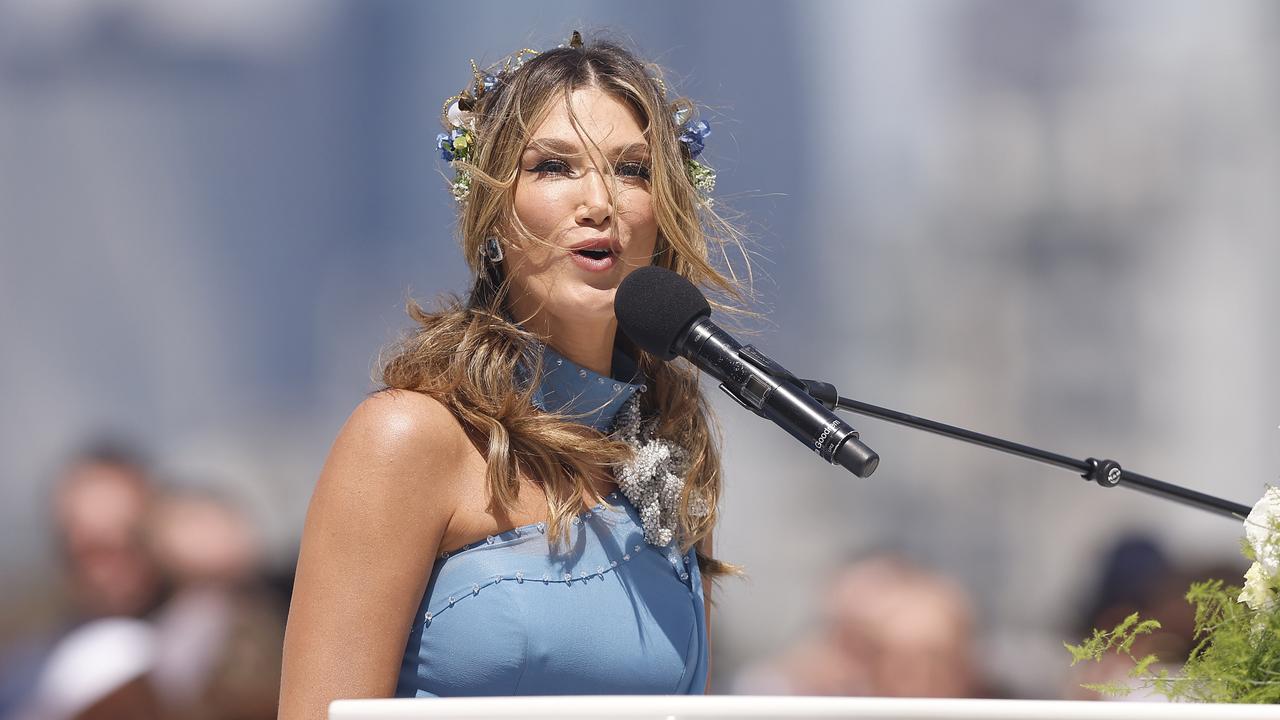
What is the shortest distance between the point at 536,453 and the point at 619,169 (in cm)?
42

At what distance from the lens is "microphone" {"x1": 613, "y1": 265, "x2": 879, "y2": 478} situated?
1.13m

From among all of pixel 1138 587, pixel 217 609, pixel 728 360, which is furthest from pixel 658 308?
pixel 1138 587

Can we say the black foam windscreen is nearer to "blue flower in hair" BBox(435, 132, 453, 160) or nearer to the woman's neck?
the woman's neck

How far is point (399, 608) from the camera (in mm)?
1498

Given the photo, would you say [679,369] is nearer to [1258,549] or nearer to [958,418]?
[1258,549]

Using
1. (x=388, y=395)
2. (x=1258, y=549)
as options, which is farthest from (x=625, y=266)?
(x=1258, y=549)

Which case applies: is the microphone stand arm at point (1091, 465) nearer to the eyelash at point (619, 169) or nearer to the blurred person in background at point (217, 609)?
the eyelash at point (619, 169)

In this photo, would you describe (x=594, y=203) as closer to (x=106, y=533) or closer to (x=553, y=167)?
(x=553, y=167)

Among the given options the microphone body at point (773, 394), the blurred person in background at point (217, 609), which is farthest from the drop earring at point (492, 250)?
the blurred person in background at point (217, 609)

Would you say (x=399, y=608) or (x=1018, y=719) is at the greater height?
(x=1018, y=719)

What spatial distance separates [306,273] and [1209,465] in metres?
2.91

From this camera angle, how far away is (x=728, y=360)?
49.7 inches

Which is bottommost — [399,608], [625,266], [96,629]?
[96,629]

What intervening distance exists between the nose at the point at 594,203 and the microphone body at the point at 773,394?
38cm
